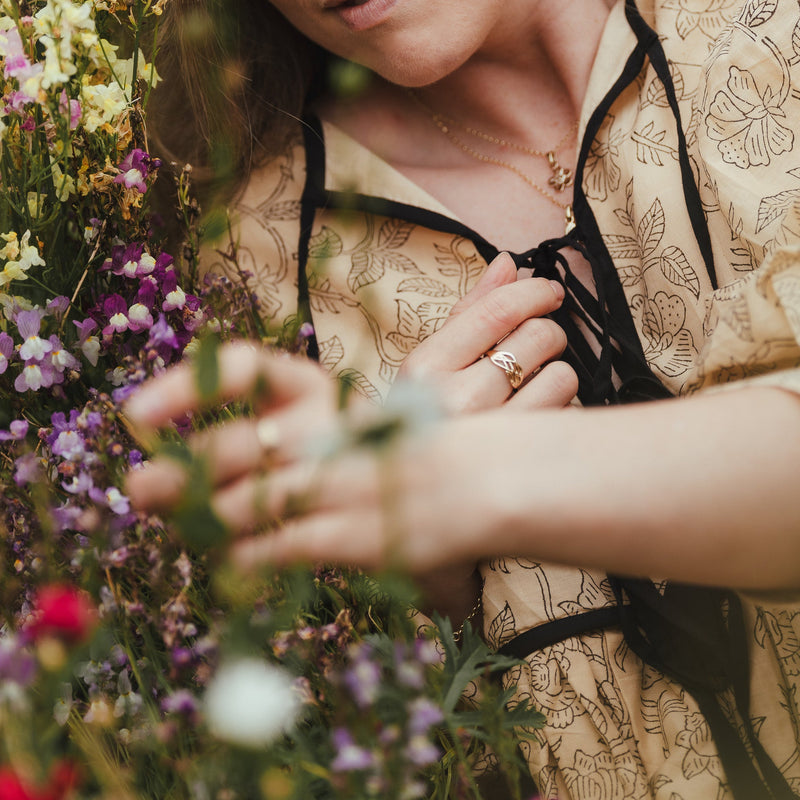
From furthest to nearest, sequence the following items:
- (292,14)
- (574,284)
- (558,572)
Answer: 1. (292,14)
2. (574,284)
3. (558,572)

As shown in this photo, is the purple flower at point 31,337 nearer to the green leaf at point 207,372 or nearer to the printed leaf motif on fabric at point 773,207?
the green leaf at point 207,372

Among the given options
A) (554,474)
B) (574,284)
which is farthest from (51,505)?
(574,284)

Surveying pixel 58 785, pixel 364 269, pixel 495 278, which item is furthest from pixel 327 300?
pixel 58 785

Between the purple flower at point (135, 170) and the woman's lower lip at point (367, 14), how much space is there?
404 millimetres

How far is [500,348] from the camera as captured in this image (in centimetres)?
88

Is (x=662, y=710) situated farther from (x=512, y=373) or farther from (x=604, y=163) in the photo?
(x=604, y=163)

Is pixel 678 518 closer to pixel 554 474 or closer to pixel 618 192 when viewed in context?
pixel 554 474

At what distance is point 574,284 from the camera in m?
1.01

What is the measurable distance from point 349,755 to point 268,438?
0.18m

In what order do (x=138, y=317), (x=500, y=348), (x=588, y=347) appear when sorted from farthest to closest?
(x=588, y=347) < (x=500, y=348) < (x=138, y=317)

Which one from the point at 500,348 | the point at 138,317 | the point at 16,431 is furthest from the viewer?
the point at 500,348

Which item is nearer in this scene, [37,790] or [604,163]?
[37,790]

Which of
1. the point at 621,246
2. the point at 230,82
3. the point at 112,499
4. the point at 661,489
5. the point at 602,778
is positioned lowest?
the point at 602,778

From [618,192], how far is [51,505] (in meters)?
0.81
